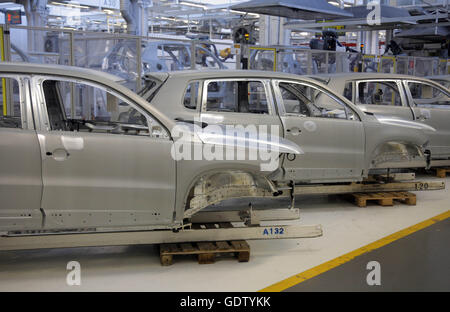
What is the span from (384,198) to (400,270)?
8.66 feet

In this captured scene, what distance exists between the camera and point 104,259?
4.97 m

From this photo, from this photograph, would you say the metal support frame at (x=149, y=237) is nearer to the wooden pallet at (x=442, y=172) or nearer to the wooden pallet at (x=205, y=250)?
the wooden pallet at (x=205, y=250)

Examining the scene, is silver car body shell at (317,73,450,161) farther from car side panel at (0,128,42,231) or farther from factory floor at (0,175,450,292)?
car side panel at (0,128,42,231)

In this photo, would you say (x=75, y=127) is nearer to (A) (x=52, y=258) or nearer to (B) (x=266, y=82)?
(A) (x=52, y=258)

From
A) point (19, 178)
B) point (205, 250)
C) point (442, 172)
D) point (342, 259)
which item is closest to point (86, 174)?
point (19, 178)

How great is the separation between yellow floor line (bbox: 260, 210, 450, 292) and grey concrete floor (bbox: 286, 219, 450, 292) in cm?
6

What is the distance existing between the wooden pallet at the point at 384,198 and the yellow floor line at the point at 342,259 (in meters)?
0.70

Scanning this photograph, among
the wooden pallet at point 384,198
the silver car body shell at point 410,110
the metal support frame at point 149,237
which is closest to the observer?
the metal support frame at point 149,237

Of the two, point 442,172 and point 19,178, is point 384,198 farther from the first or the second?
point 19,178

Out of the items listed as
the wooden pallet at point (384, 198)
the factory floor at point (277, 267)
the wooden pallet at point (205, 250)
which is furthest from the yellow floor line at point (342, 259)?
the wooden pallet at point (384, 198)

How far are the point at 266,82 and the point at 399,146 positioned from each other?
7.70ft

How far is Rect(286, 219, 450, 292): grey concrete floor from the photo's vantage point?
4.41 meters

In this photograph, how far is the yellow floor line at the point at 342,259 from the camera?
4.42 meters
